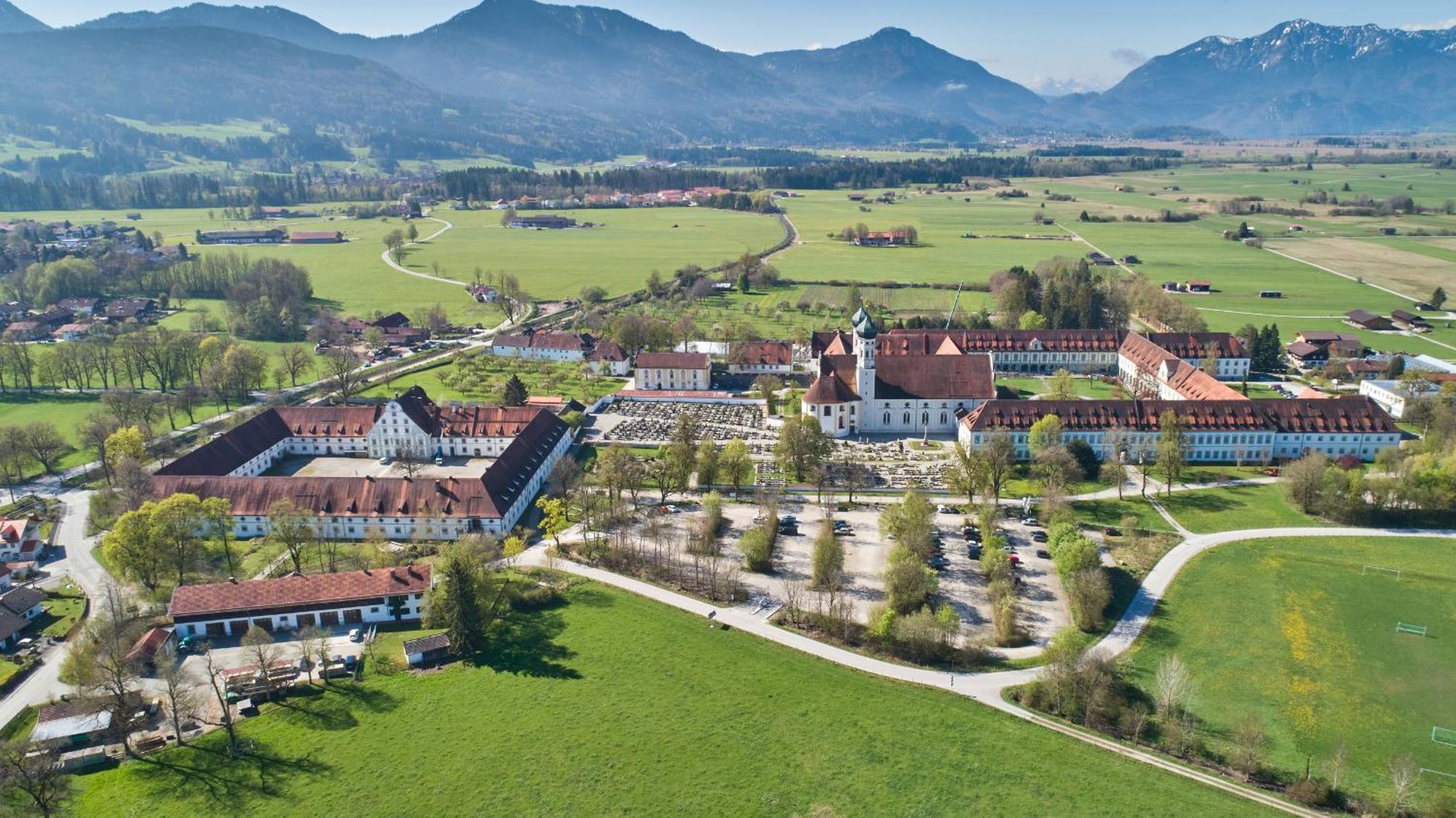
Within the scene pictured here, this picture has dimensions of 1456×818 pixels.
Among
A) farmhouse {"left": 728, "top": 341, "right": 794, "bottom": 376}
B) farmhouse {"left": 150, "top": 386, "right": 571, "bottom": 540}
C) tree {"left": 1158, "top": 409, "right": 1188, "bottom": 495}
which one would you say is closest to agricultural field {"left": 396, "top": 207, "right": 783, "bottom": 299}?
farmhouse {"left": 728, "top": 341, "right": 794, "bottom": 376}

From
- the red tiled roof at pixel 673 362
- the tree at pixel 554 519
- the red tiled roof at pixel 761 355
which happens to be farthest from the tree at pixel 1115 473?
the red tiled roof at pixel 673 362

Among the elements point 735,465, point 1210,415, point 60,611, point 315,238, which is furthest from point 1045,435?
point 315,238

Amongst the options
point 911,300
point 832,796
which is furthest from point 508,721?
point 911,300

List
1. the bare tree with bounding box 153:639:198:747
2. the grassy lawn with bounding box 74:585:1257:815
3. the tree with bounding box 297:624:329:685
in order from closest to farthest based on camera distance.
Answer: the grassy lawn with bounding box 74:585:1257:815 → the bare tree with bounding box 153:639:198:747 → the tree with bounding box 297:624:329:685

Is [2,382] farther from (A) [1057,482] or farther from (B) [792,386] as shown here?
(A) [1057,482]

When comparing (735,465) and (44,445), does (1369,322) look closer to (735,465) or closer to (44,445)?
(735,465)

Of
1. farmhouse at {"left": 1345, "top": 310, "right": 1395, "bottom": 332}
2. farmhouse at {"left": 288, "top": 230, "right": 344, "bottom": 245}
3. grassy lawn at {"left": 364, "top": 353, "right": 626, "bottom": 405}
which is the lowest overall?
grassy lawn at {"left": 364, "top": 353, "right": 626, "bottom": 405}

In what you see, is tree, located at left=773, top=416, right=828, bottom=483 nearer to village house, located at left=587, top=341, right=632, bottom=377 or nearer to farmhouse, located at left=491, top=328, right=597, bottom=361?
village house, located at left=587, top=341, right=632, bottom=377
